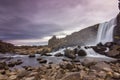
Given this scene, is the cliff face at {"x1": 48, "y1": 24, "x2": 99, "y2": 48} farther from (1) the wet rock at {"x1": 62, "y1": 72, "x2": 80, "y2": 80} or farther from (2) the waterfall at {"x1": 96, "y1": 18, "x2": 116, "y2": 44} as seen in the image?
(1) the wet rock at {"x1": 62, "y1": 72, "x2": 80, "y2": 80}

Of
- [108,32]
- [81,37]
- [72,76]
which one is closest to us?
[72,76]

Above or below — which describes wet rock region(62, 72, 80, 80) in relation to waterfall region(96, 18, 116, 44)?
below

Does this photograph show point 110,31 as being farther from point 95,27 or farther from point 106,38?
point 95,27

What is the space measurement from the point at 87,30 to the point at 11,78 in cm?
7632

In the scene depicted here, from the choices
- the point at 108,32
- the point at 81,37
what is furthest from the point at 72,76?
the point at 81,37

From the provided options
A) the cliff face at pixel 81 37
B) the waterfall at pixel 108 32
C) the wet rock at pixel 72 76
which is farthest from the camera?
the cliff face at pixel 81 37

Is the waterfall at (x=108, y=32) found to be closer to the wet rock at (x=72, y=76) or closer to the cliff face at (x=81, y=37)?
the cliff face at (x=81, y=37)

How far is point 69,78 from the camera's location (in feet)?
45.4

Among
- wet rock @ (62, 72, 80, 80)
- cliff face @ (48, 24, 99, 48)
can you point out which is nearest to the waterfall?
cliff face @ (48, 24, 99, 48)

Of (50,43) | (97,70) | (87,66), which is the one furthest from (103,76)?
(50,43)

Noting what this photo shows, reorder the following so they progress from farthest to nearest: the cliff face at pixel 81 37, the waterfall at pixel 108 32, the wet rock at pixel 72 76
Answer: the cliff face at pixel 81 37
the waterfall at pixel 108 32
the wet rock at pixel 72 76

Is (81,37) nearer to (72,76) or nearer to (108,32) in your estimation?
(108,32)

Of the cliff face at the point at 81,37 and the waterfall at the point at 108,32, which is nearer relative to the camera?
the waterfall at the point at 108,32

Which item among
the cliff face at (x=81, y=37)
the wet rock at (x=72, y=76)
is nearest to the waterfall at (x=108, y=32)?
the cliff face at (x=81, y=37)
